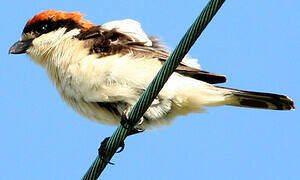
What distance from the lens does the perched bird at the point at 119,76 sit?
18.7 ft

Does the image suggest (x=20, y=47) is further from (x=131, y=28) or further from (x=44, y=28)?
(x=131, y=28)

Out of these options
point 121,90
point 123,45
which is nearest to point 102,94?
point 121,90

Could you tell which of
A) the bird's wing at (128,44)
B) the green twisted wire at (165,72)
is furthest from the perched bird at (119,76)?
the green twisted wire at (165,72)

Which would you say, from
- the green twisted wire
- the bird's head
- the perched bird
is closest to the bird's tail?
the perched bird

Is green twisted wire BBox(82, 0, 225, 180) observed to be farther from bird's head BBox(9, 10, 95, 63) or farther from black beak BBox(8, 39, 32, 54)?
black beak BBox(8, 39, 32, 54)

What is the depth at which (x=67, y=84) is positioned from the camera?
5.87 metres

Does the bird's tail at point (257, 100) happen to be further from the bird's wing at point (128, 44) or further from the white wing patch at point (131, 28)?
the white wing patch at point (131, 28)

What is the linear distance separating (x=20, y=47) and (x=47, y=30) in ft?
1.47

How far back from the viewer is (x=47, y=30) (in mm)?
6609

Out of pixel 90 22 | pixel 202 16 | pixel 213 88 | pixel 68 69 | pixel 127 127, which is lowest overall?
pixel 127 127

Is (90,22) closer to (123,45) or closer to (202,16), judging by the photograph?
(123,45)

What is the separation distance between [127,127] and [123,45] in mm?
1772

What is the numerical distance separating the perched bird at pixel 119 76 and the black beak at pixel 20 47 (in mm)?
132

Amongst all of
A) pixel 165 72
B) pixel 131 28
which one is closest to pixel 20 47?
pixel 131 28
